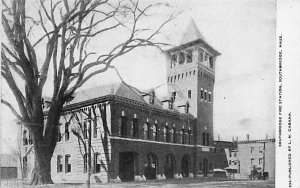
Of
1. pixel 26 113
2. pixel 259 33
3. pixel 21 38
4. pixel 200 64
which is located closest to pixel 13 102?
pixel 26 113

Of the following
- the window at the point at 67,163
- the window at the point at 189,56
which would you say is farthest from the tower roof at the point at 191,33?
the window at the point at 67,163

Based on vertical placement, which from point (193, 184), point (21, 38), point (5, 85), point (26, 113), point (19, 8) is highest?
point (19, 8)

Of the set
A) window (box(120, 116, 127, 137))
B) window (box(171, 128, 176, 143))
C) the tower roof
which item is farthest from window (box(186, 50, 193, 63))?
window (box(120, 116, 127, 137))

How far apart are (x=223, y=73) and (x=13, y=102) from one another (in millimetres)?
2081

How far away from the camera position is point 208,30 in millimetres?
4211

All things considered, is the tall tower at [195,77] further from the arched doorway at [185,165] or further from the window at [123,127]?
the window at [123,127]

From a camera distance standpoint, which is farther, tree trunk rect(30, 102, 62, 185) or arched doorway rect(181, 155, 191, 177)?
arched doorway rect(181, 155, 191, 177)

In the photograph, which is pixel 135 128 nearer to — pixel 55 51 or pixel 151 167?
pixel 151 167

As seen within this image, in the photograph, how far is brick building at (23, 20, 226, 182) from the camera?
4.12 m

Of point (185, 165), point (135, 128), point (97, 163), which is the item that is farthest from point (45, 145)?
point (185, 165)

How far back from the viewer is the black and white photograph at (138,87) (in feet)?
13.4

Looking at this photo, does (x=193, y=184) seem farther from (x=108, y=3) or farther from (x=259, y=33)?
(x=108, y=3)

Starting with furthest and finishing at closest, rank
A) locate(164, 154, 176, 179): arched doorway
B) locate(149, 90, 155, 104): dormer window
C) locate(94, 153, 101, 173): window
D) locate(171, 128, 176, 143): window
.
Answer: locate(171, 128, 176, 143): window
locate(164, 154, 176, 179): arched doorway
locate(149, 90, 155, 104): dormer window
locate(94, 153, 101, 173): window

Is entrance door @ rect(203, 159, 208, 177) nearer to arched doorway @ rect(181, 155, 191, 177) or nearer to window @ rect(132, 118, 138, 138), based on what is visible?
arched doorway @ rect(181, 155, 191, 177)
